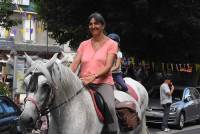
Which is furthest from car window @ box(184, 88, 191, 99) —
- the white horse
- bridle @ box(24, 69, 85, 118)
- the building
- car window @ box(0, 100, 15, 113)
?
the building

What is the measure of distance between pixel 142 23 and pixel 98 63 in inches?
573

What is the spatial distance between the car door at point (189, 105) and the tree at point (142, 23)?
5.91ft

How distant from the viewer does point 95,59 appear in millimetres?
6738

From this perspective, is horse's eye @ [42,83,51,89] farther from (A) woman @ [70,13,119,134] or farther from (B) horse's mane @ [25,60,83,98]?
(A) woman @ [70,13,119,134]

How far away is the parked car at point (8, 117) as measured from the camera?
12.2m

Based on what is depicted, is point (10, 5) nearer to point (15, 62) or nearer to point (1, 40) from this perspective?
point (15, 62)

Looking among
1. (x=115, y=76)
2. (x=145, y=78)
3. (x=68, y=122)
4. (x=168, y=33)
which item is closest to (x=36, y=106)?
(x=68, y=122)

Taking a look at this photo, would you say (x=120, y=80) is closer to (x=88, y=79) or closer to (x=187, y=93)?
(x=88, y=79)

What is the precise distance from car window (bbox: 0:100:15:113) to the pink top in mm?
6448

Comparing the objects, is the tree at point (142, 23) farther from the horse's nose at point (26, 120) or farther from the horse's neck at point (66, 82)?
the horse's nose at point (26, 120)

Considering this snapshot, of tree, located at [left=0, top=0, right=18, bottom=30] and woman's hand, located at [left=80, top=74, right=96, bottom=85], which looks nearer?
woman's hand, located at [left=80, top=74, right=96, bottom=85]

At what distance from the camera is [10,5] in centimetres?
1769

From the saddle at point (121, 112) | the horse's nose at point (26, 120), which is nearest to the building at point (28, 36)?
the saddle at point (121, 112)

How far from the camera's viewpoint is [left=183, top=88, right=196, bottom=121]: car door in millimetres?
21253
